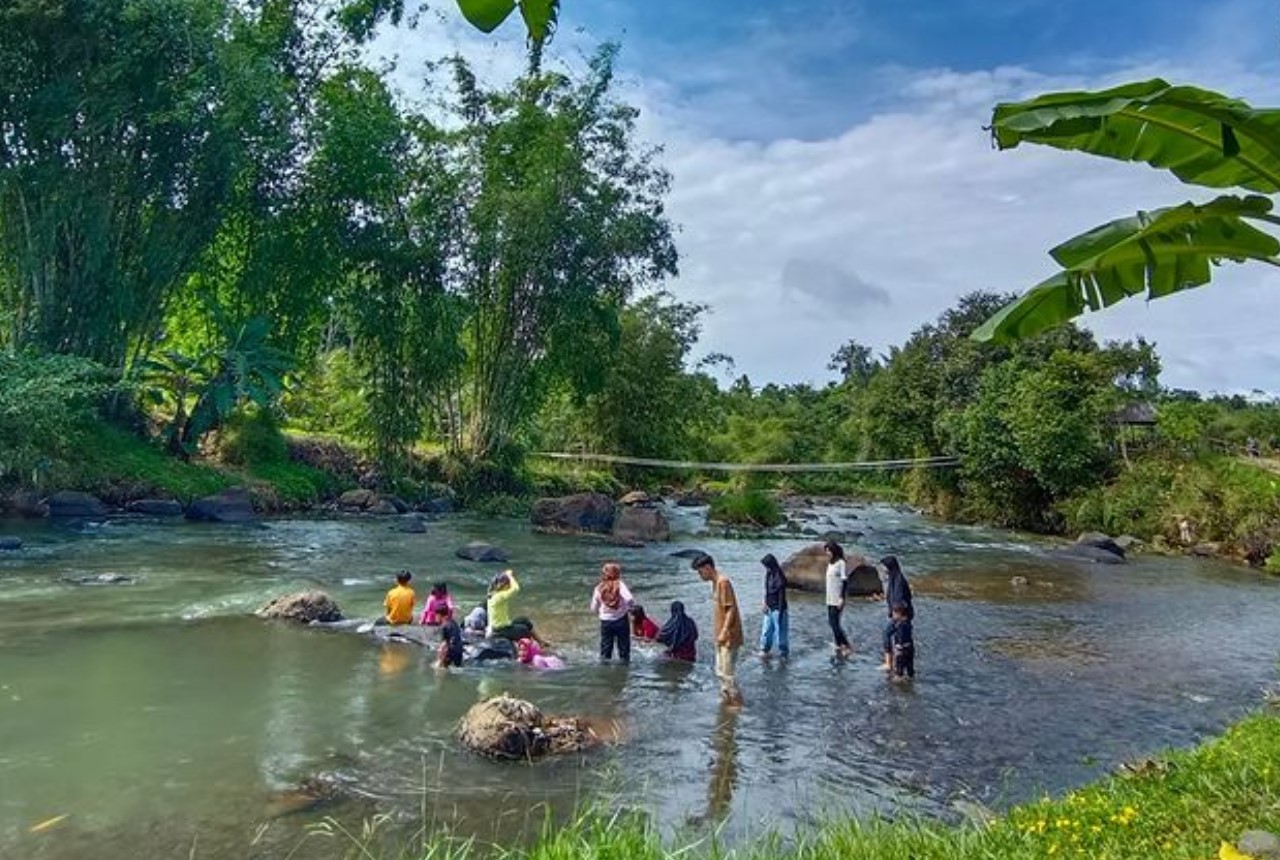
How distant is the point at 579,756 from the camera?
291 inches

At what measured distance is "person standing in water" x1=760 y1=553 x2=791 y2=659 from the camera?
37.1 ft

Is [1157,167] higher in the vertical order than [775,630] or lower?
higher

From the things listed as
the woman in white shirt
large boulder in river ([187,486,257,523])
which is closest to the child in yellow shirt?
the woman in white shirt

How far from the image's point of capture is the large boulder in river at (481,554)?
18.3 meters

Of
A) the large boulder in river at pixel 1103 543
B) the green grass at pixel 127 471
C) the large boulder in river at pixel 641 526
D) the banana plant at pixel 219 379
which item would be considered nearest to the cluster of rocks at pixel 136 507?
the green grass at pixel 127 471

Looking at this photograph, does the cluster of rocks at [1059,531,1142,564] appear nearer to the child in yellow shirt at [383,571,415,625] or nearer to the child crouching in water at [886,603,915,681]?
the child crouching in water at [886,603,915,681]

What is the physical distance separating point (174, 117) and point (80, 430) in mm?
7625

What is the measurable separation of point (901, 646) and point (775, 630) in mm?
1673

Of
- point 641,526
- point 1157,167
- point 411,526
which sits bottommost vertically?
point 411,526

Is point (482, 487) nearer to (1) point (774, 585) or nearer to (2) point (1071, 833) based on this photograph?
(1) point (774, 585)

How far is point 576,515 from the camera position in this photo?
2505 cm

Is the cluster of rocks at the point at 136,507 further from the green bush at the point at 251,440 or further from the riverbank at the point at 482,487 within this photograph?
the green bush at the point at 251,440

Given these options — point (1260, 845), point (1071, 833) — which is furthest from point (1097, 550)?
point (1260, 845)

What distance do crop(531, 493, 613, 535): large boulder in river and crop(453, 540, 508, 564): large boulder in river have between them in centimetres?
591
